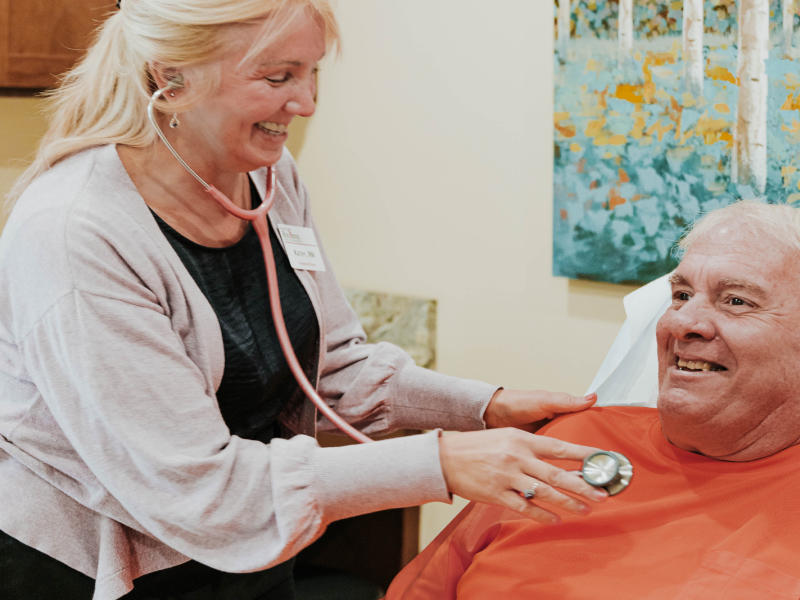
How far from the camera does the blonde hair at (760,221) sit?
122 cm

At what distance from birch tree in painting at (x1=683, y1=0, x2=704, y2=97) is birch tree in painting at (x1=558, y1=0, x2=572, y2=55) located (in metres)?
0.32

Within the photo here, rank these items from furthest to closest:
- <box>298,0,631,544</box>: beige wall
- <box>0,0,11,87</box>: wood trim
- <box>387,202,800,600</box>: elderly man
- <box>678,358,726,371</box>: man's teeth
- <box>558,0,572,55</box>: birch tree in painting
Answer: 1. <box>0,0,11,87</box>: wood trim
2. <box>298,0,631,544</box>: beige wall
3. <box>558,0,572,55</box>: birch tree in painting
4. <box>678,358,726,371</box>: man's teeth
5. <box>387,202,800,600</box>: elderly man

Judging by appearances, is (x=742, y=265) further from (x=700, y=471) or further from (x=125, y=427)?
(x=125, y=427)

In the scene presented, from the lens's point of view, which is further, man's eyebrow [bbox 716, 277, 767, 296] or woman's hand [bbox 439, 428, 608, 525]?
man's eyebrow [bbox 716, 277, 767, 296]

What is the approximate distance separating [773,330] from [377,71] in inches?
69.9

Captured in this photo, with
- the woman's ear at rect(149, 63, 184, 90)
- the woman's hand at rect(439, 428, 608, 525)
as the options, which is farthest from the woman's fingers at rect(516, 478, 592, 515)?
the woman's ear at rect(149, 63, 184, 90)

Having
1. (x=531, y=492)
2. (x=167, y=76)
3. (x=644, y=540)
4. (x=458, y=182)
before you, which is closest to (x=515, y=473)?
(x=531, y=492)

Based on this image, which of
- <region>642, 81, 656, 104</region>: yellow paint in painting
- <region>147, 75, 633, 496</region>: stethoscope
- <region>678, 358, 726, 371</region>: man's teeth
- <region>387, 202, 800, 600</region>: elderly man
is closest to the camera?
<region>147, 75, 633, 496</region>: stethoscope

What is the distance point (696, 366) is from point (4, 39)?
2298 mm

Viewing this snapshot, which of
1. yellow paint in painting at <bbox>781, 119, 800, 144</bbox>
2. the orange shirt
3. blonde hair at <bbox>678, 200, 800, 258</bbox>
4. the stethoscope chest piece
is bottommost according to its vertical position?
the orange shirt

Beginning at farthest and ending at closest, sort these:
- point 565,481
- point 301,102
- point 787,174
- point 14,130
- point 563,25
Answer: point 14,130 → point 563,25 → point 787,174 → point 301,102 → point 565,481

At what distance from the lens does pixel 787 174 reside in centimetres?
171

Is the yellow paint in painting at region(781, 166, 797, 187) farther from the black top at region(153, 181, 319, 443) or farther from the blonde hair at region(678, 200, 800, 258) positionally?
the black top at region(153, 181, 319, 443)

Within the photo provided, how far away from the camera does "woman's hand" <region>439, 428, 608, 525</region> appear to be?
0.93 meters
